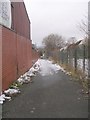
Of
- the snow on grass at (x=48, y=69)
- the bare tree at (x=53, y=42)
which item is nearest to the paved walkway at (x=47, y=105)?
the snow on grass at (x=48, y=69)

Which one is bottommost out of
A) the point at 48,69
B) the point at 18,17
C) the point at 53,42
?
the point at 48,69

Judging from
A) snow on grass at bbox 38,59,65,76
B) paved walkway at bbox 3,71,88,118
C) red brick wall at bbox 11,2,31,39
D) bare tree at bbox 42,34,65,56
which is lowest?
Answer: paved walkway at bbox 3,71,88,118

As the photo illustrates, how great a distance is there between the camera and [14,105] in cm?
924

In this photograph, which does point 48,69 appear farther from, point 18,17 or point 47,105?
point 47,105

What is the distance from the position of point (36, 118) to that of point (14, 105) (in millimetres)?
1847

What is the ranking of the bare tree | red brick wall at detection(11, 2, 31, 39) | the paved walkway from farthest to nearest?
the bare tree < red brick wall at detection(11, 2, 31, 39) < the paved walkway

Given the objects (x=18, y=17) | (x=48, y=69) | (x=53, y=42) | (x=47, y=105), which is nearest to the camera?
(x=47, y=105)

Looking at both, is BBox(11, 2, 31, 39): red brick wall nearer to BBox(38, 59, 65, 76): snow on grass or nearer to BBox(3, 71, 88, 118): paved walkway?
BBox(38, 59, 65, 76): snow on grass

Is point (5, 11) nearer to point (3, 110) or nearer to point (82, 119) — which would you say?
point (3, 110)

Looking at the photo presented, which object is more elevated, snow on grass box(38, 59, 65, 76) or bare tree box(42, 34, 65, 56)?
bare tree box(42, 34, 65, 56)

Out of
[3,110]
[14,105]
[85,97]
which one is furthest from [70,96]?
[3,110]

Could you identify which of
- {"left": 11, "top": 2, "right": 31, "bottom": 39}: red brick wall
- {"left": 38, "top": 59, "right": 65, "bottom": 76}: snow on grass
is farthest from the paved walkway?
{"left": 38, "top": 59, "right": 65, "bottom": 76}: snow on grass

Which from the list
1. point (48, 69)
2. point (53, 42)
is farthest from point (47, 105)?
point (53, 42)

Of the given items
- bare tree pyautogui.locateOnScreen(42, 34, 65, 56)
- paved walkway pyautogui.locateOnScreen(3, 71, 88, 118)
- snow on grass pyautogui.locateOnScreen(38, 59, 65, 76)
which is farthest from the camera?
bare tree pyautogui.locateOnScreen(42, 34, 65, 56)
